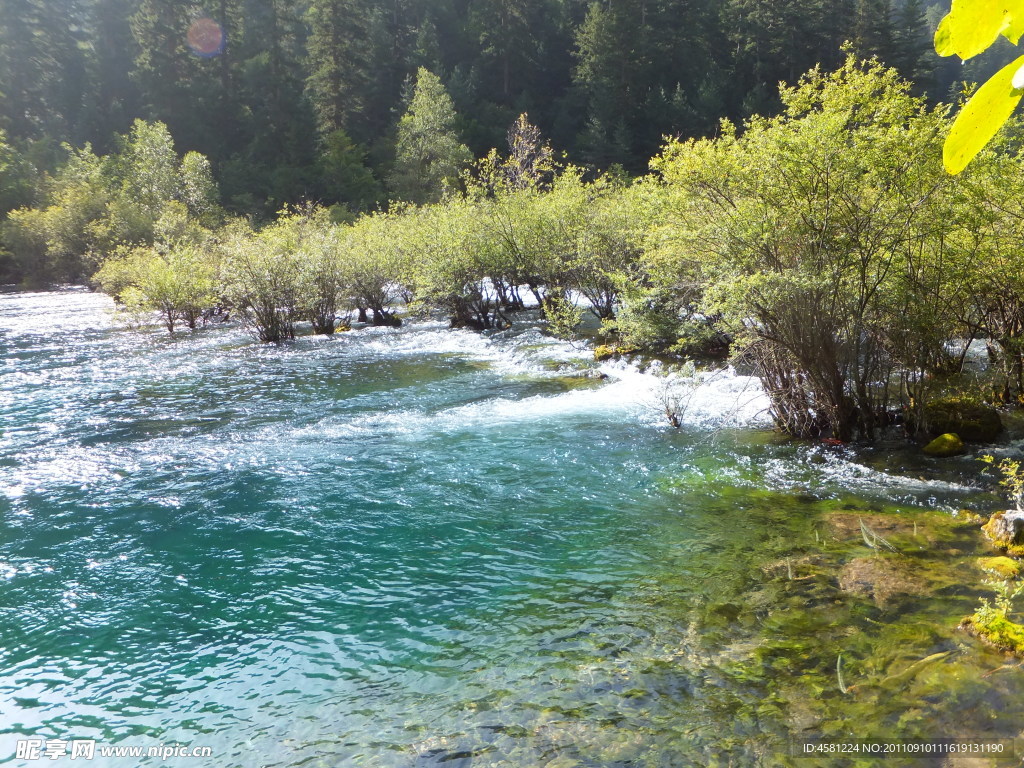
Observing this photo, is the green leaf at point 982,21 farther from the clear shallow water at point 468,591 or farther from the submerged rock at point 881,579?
the submerged rock at point 881,579

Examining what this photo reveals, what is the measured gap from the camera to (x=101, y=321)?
35.6m

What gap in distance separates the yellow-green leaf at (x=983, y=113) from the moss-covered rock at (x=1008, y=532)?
9.50 metres

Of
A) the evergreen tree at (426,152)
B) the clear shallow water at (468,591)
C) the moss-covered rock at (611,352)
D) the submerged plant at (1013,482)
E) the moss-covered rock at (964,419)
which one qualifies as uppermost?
the evergreen tree at (426,152)

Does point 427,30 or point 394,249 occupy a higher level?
point 427,30

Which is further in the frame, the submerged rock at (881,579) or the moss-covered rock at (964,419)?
the moss-covered rock at (964,419)

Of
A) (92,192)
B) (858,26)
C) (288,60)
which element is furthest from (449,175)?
(858,26)

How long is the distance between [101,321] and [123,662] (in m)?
33.9

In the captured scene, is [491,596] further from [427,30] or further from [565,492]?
[427,30]

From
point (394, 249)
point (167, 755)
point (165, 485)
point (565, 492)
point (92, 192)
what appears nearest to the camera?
point (167, 755)

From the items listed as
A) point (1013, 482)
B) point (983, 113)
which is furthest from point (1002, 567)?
point (983, 113)

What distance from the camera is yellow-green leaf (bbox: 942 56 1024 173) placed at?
3.09 feet

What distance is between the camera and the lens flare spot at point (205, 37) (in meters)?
78.5

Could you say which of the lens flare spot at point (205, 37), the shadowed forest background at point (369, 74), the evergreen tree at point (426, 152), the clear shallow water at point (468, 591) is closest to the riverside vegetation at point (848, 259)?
the clear shallow water at point (468, 591)

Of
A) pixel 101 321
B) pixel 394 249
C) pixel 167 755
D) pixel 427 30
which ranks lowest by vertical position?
pixel 167 755
